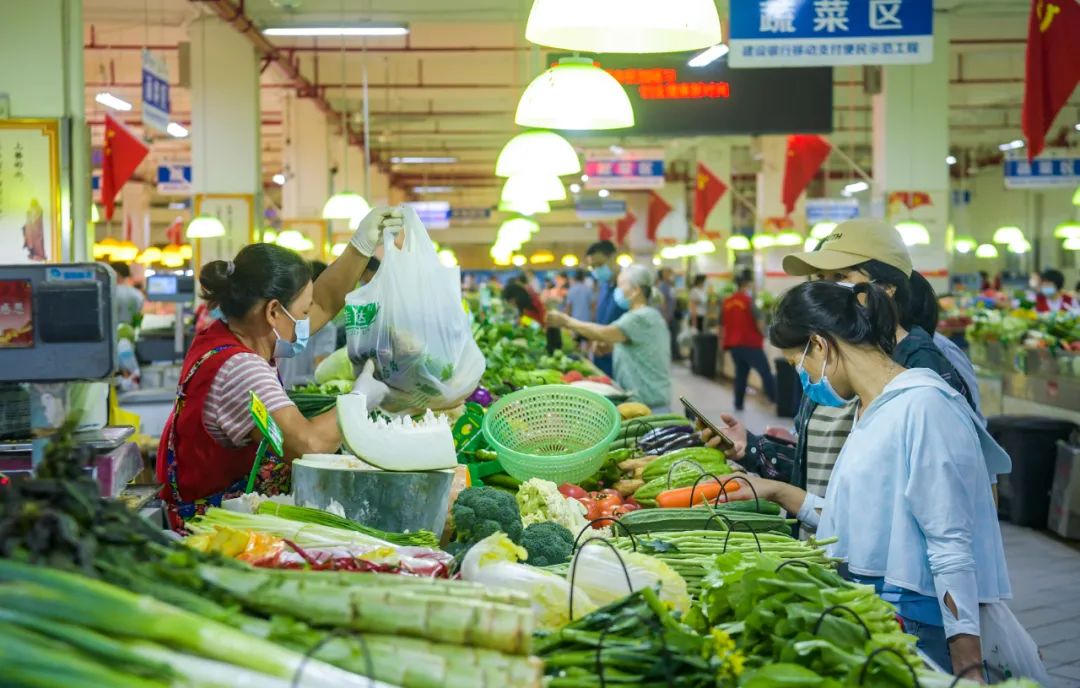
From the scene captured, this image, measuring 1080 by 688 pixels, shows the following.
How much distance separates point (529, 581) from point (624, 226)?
119 ft

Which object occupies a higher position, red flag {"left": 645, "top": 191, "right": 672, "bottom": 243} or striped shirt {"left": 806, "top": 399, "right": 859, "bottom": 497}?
red flag {"left": 645, "top": 191, "right": 672, "bottom": 243}

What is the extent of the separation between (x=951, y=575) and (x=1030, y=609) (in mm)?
4238

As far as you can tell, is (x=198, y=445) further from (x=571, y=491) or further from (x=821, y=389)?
(x=821, y=389)

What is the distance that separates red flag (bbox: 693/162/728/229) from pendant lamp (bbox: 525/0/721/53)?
2220 cm

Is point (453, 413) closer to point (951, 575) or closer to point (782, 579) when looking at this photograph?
point (951, 575)

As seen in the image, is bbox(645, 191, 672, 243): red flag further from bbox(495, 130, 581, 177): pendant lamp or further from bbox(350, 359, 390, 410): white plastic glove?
bbox(350, 359, 390, 410): white plastic glove

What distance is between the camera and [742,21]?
837cm

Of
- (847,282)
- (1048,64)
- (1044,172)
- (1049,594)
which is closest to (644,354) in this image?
(1049,594)

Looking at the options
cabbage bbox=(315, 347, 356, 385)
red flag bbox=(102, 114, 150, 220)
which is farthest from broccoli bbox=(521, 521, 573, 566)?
red flag bbox=(102, 114, 150, 220)

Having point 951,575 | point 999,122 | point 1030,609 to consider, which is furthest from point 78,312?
point 999,122

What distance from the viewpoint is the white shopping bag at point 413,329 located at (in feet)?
14.4

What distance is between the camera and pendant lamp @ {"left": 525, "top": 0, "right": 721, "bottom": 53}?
3309 millimetres

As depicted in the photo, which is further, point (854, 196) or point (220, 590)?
point (854, 196)

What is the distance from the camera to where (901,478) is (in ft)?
10.8
